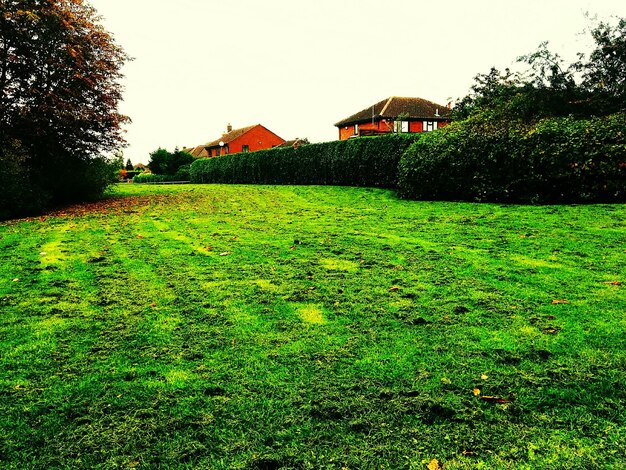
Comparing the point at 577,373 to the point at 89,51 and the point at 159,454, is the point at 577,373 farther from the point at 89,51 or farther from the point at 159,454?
the point at 89,51

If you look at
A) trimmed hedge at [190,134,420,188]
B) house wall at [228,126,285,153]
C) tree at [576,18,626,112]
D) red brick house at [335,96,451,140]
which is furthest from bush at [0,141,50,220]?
house wall at [228,126,285,153]

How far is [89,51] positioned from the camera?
13.6 metres

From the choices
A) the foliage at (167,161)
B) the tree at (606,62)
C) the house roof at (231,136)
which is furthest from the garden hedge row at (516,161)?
the house roof at (231,136)

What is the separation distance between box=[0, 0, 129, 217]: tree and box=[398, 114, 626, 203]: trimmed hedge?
413 inches

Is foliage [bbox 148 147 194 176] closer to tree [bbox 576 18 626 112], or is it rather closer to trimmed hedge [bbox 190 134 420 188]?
trimmed hedge [bbox 190 134 420 188]

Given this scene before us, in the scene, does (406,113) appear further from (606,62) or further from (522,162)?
(522,162)

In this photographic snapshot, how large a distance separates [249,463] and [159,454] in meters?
0.46

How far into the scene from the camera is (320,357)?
297 cm

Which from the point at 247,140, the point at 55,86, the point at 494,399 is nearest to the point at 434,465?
the point at 494,399

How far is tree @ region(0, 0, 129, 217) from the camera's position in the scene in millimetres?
12367

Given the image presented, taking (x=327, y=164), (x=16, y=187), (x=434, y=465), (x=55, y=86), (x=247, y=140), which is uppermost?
(x=247, y=140)

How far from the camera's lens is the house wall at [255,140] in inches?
2680

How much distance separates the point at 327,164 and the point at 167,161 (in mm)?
39575

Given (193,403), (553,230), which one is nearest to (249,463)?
(193,403)
